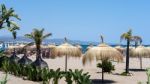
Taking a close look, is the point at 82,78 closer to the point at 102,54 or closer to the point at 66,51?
the point at 102,54

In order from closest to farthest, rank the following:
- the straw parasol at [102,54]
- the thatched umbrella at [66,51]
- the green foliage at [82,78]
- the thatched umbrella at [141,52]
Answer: the green foliage at [82,78]
the straw parasol at [102,54]
the thatched umbrella at [66,51]
the thatched umbrella at [141,52]

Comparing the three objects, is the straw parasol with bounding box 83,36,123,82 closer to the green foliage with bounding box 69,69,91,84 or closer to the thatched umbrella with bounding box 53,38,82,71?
the thatched umbrella with bounding box 53,38,82,71

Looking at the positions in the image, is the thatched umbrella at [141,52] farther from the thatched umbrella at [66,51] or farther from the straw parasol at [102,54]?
the straw parasol at [102,54]

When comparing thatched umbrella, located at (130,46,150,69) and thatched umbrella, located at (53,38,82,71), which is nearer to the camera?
thatched umbrella, located at (53,38,82,71)

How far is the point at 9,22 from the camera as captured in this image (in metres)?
28.0

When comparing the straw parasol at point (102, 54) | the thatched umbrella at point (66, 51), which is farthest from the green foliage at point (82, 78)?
the thatched umbrella at point (66, 51)

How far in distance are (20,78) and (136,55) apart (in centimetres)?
1449

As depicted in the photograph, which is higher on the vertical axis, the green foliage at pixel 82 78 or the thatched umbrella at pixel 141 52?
the thatched umbrella at pixel 141 52

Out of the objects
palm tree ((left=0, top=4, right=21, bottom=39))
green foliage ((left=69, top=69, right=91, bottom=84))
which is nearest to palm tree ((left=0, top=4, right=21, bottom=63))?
palm tree ((left=0, top=4, right=21, bottom=39))

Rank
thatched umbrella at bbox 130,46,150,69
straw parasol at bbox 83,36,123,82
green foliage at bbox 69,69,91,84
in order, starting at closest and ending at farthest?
green foliage at bbox 69,69,91,84 < straw parasol at bbox 83,36,123,82 < thatched umbrella at bbox 130,46,150,69

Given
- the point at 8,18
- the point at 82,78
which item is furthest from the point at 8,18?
the point at 82,78

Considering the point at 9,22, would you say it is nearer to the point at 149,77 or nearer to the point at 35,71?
the point at 35,71

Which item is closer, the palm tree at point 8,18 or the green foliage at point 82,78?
the green foliage at point 82,78

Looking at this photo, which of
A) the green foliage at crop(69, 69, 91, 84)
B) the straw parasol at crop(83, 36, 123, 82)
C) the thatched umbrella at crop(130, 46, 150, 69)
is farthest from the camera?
the thatched umbrella at crop(130, 46, 150, 69)
